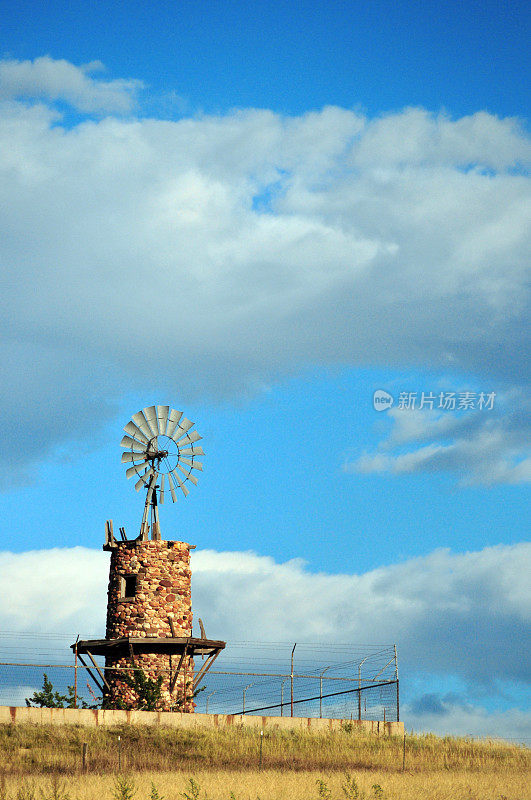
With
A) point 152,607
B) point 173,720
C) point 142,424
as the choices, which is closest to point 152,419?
point 142,424

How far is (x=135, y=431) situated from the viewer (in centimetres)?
4984

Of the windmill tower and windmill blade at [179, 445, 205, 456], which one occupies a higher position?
windmill blade at [179, 445, 205, 456]

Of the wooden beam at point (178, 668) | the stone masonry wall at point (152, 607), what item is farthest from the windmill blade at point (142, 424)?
the wooden beam at point (178, 668)

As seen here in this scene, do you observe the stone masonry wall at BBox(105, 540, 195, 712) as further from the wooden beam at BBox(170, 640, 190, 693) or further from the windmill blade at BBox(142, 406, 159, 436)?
the windmill blade at BBox(142, 406, 159, 436)

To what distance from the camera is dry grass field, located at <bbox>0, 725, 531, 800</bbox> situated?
28641 mm

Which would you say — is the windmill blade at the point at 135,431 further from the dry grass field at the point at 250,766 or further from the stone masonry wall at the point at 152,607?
the dry grass field at the point at 250,766

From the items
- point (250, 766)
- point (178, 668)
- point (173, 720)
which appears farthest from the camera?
point (178, 668)

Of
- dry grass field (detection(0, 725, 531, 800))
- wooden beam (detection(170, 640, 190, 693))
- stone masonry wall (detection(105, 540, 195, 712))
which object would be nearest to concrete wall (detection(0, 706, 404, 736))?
dry grass field (detection(0, 725, 531, 800))

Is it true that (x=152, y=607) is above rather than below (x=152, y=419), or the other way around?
below

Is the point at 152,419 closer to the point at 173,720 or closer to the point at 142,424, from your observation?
the point at 142,424

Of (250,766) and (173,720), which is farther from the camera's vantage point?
(173,720)

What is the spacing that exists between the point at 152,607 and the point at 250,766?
12.1 meters

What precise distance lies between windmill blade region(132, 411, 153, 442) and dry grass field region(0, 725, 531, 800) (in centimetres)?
1515

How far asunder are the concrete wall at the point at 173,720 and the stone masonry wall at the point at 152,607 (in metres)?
3.43
